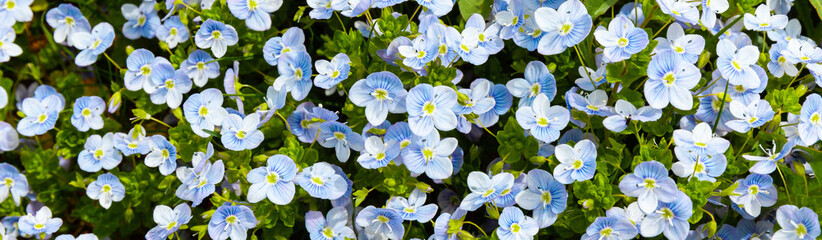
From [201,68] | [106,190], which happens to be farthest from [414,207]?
[106,190]

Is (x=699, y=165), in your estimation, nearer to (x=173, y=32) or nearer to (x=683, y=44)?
(x=683, y=44)

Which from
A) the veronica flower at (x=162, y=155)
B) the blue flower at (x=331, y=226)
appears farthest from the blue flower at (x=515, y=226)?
the veronica flower at (x=162, y=155)

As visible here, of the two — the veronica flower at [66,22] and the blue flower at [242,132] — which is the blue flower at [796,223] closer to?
the blue flower at [242,132]

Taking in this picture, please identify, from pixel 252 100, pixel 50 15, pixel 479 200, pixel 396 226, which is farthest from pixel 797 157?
pixel 50 15

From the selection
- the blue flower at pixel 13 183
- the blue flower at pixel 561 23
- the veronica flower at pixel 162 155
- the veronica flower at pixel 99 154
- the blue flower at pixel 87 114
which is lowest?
the blue flower at pixel 13 183

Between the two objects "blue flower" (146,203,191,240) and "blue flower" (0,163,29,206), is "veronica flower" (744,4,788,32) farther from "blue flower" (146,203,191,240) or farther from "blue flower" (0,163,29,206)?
"blue flower" (0,163,29,206)
